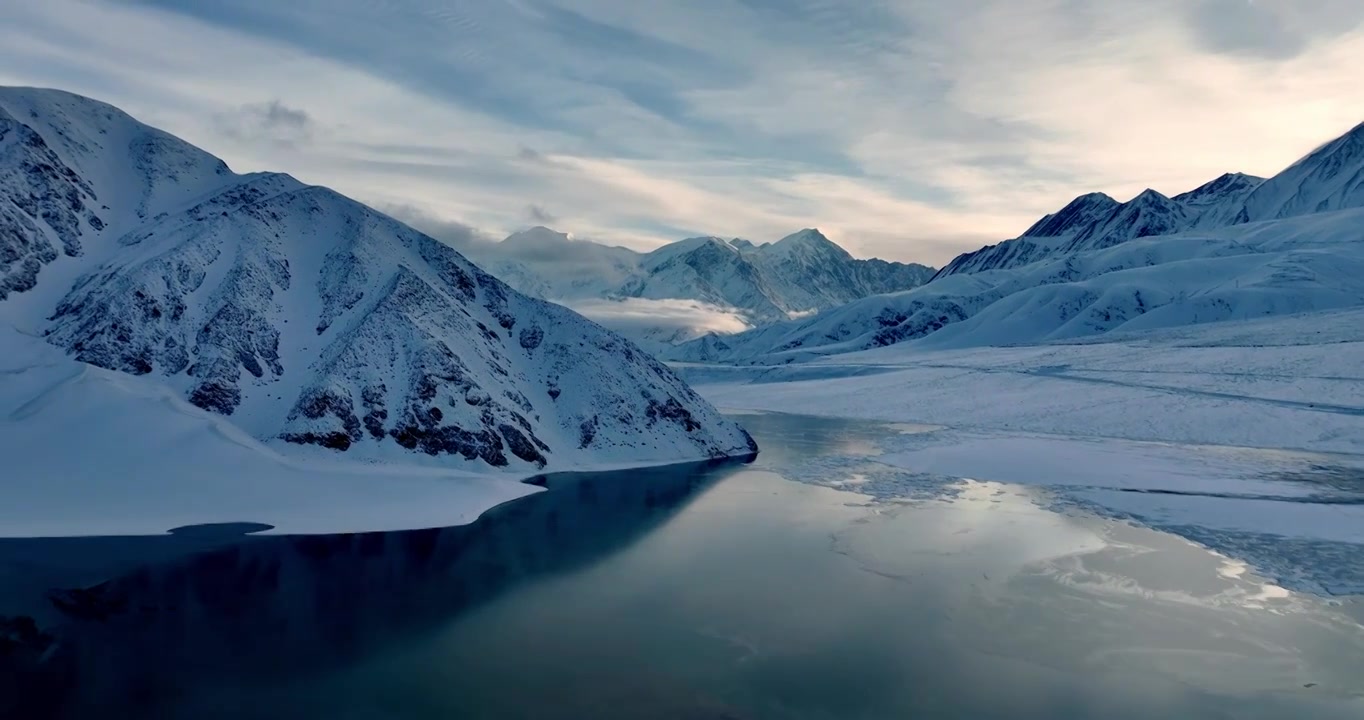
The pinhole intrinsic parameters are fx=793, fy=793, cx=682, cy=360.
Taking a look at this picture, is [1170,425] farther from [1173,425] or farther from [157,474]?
[157,474]

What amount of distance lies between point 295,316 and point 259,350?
750cm

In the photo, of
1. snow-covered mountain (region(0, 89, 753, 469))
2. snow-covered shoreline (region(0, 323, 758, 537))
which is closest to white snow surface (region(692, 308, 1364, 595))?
snow-covered mountain (region(0, 89, 753, 469))

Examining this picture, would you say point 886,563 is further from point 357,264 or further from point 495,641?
point 357,264

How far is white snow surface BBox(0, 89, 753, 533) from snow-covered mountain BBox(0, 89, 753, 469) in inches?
8.5

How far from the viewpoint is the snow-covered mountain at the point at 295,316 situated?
6675 cm

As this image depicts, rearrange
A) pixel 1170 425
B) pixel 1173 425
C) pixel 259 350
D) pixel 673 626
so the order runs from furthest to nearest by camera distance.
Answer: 1. pixel 1170 425
2. pixel 1173 425
3. pixel 259 350
4. pixel 673 626

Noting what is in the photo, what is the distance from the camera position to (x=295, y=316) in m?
77.1

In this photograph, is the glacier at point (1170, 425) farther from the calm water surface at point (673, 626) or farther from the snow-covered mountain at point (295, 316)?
the snow-covered mountain at point (295, 316)

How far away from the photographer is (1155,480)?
229 ft

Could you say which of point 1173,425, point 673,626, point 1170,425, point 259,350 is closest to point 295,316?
point 259,350

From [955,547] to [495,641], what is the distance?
95.7 feet

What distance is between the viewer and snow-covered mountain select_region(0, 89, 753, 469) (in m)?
66.8

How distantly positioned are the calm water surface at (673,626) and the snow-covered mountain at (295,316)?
20.0 m

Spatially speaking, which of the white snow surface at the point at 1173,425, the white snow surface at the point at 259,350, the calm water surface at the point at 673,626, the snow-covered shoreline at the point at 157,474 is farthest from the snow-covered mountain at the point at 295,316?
the white snow surface at the point at 1173,425
